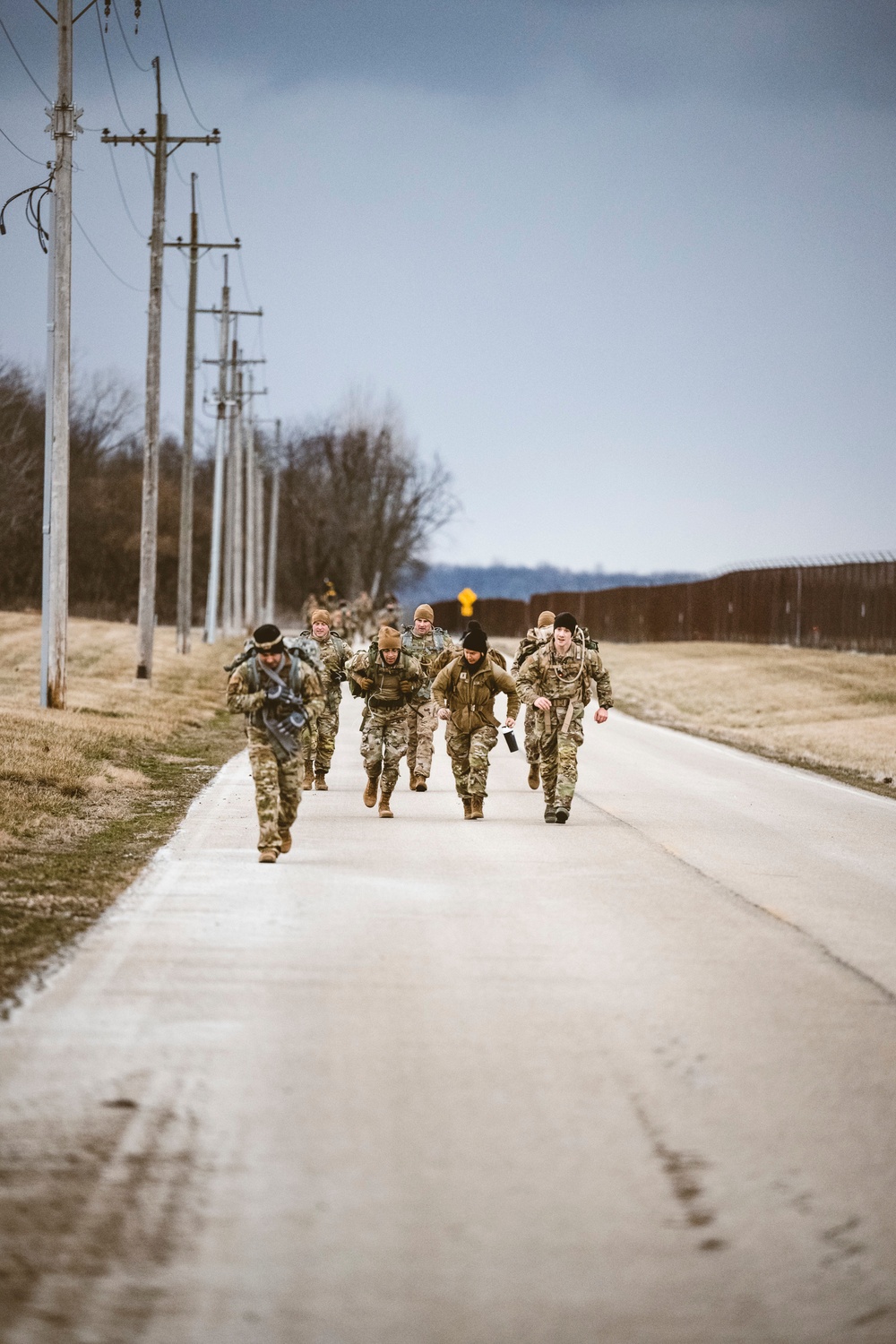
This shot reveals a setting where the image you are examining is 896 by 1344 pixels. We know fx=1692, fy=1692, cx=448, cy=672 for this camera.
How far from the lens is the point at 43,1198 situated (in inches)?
190

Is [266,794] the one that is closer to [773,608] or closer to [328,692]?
[328,692]

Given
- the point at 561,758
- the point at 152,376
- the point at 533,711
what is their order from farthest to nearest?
1. the point at 152,376
2. the point at 533,711
3. the point at 561,758

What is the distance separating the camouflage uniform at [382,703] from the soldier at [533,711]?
1.19 m

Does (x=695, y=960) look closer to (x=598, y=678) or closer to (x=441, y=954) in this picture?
(x=441, y=954)

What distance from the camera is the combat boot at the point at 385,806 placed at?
14773 millimetres

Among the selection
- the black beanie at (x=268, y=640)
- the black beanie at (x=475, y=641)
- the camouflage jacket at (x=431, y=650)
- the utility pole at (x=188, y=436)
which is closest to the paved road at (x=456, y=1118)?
the black beanie at (x=268, y=640)

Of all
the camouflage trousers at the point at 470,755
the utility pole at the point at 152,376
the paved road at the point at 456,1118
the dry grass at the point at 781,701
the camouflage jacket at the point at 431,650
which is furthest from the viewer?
the utility pole at the point at 152,376

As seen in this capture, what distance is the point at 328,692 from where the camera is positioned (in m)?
17.5

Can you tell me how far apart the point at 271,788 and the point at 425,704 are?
19.8 feet

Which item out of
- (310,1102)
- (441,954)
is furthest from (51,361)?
(310,1102)

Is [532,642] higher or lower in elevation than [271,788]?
higher

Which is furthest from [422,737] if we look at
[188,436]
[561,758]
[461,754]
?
[188,436]

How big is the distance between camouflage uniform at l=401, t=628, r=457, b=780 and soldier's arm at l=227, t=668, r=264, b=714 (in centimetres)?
546

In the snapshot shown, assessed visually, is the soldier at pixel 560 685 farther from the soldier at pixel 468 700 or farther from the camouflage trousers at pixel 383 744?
the camouflage trousers at pixel 383 744
